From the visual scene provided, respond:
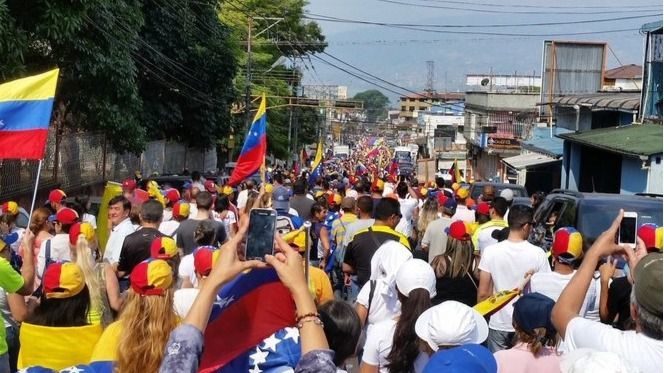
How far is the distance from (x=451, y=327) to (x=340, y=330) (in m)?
0.71

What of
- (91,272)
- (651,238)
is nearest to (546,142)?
(651,238)

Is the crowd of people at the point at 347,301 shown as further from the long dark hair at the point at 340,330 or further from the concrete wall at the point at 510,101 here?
the concrete wall at the point at 510,101

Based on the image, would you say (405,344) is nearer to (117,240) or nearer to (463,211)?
(117,240)

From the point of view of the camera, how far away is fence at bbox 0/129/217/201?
64.3ft

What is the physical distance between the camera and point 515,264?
25.7ft

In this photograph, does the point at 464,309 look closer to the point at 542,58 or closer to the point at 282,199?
the point at 282,199

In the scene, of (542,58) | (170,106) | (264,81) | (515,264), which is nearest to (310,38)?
(264,81)

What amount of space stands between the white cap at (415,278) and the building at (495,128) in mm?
40229

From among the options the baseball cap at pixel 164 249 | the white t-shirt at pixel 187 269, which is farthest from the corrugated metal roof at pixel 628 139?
the baseball cap at pixel 164 249

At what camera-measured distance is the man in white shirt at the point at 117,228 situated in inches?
372

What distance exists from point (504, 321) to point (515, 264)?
510 millimetres

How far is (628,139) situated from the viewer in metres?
22.0

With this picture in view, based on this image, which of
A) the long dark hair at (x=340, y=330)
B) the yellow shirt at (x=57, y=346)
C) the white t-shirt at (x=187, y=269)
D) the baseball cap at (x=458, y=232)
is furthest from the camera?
the baseball cap at (x=458, y=232)

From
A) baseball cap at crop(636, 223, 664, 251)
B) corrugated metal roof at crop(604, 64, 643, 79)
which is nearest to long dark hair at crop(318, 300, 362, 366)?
baseball cap at crop(636, 223, 664, 251)
